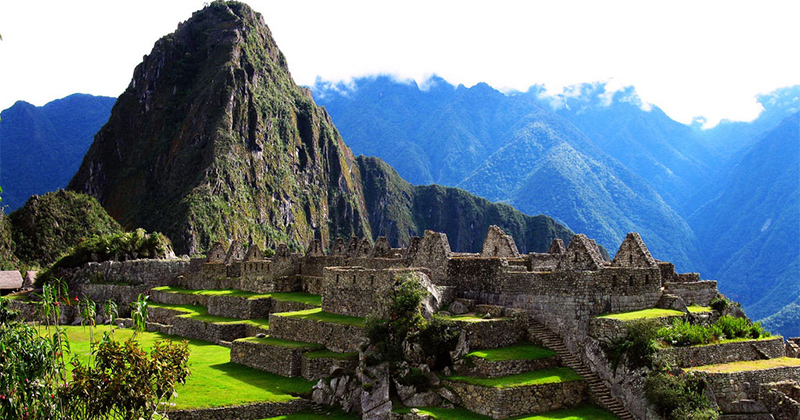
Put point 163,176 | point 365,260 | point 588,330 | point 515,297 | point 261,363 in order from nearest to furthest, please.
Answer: point 588,330 → point 515,297 → point 261,363 → point 365,260 → point 163,176

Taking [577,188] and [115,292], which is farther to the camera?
[577,188]

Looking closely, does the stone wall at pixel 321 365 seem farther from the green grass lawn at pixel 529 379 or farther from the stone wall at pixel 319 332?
the green grass lawn at pixel 529 379

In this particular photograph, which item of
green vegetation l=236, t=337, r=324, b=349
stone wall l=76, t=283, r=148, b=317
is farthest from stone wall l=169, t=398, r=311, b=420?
stone wall l=76, t=283, r=148, b=317

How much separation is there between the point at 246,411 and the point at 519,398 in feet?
29.0

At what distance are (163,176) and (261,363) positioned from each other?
178 metres

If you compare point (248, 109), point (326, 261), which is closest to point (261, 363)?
point (326, 261)

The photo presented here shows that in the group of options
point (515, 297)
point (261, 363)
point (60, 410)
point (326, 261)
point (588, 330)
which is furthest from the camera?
point (326, 261)

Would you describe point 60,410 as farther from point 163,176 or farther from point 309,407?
point 163,176

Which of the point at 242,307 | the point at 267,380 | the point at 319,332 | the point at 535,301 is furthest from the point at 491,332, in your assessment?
the point at 242,307

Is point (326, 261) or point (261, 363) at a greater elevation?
point (326, 261)

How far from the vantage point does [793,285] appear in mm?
78812

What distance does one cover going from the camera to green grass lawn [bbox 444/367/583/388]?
2052cm

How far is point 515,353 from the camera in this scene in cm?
2231

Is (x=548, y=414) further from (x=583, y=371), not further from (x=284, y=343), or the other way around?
(x=284, y=343)
